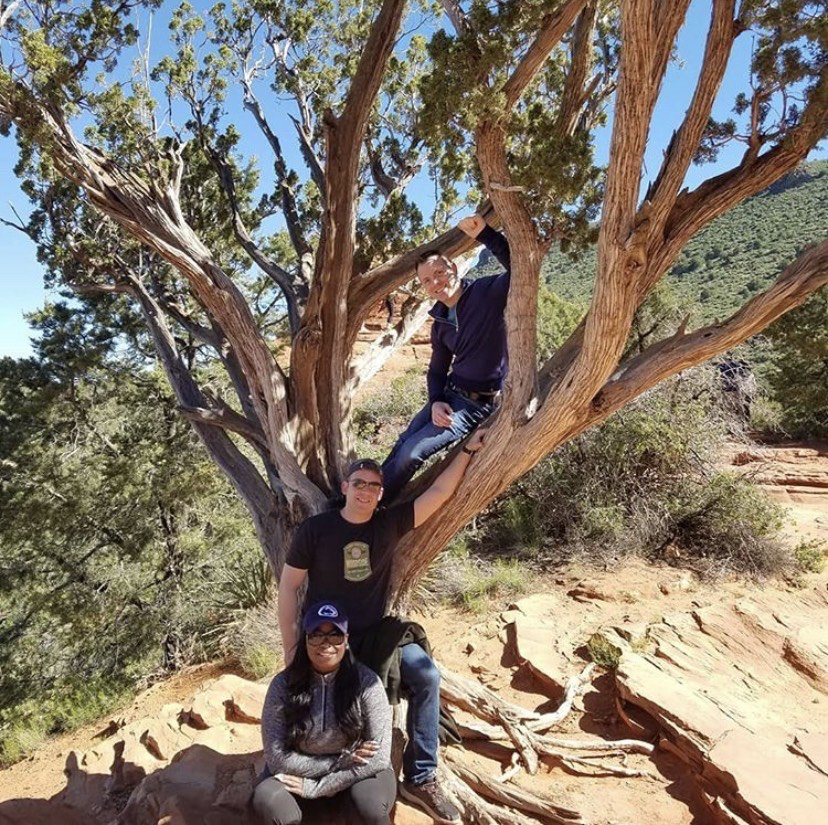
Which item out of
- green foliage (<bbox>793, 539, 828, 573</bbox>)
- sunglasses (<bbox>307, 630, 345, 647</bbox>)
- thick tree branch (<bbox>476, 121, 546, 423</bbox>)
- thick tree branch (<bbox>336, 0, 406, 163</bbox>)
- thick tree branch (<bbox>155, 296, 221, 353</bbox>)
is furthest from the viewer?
green foliage (<bbox>793, 539, 828, 573</bbox>)

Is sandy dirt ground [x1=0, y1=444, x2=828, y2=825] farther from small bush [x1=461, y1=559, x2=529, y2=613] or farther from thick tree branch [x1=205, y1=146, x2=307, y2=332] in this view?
thick tree branch [x1=205, y1=146, x2=307, y2=332]

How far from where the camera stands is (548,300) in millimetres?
14672

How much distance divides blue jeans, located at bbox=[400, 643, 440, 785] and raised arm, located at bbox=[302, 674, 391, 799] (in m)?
0.19

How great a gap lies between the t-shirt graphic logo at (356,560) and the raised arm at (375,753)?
1.61 feet

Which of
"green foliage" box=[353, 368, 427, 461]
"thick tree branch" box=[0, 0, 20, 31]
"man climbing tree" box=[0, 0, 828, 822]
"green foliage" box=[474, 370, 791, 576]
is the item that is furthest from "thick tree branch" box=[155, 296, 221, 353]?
"green foliage" box=[353, 368, 427, 461]

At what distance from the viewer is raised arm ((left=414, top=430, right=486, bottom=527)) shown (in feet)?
10.9

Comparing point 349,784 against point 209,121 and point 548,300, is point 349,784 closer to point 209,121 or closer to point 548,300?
point 209,121

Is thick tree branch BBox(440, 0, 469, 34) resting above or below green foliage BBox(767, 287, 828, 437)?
above

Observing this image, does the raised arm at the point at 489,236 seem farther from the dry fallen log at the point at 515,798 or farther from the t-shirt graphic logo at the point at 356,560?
the dry fallen log at the point at 515,798

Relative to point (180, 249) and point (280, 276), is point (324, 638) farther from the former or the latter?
point (280, 276)

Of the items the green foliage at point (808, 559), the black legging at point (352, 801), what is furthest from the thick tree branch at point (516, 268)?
the green foliage at point (808, 559)

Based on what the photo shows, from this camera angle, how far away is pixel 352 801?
2754 millimetres

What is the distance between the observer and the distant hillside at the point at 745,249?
25484mm

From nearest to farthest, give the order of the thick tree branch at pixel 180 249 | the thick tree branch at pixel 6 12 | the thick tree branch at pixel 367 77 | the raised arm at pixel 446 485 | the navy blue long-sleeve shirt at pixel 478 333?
the raised arm at pixel 446 485
the navy blue long-sleeve shirt at pixel 478 333
the thick tree branch at pixel 367 77
the thick tree branch at pixel 180 249
the thick tree branch at pixel 6 12
